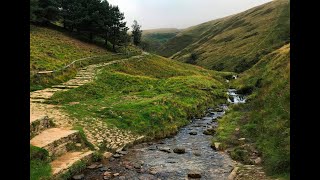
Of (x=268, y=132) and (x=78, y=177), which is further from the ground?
(x=268, y=132)

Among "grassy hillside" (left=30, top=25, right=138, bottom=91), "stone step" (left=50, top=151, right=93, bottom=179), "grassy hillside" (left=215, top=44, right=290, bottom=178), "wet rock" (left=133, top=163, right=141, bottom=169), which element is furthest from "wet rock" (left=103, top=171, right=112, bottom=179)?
"grassy hillside" (left=30, top=25, right=138, bottom=91)

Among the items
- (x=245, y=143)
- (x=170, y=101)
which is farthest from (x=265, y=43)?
(x=245, y=143)

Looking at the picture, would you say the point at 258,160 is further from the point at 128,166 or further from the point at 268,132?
the point at 128,166

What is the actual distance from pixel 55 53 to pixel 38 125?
39.2 m

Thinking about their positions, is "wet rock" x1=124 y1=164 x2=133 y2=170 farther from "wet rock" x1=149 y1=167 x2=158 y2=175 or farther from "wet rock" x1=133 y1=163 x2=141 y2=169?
"wet rock" x1=149 y1=167 x2=158 y2=175

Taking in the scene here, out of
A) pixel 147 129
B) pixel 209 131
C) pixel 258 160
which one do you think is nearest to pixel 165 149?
pixel 147 129

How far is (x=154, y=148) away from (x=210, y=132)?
609 cm

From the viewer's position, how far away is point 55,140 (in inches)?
699

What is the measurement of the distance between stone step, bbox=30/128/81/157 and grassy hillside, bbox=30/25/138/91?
579 inches

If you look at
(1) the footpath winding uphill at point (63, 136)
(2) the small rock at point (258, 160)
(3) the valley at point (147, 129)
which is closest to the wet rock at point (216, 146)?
(3) the valley at point (147, 129)

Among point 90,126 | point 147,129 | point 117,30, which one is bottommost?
point 147,129

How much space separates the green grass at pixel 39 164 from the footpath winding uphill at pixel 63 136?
0.37 meters

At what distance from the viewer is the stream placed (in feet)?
55.5
